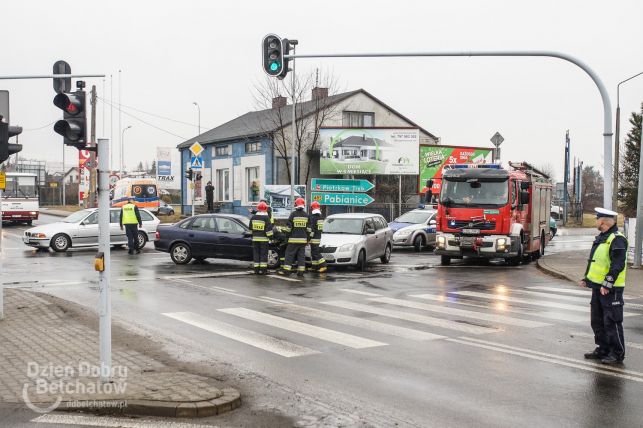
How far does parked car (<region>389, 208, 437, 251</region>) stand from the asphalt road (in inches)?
358

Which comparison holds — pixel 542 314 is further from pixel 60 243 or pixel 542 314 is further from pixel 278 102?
pixel 278 102

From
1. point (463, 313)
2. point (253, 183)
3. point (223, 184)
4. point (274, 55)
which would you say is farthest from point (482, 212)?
point (223, 184)

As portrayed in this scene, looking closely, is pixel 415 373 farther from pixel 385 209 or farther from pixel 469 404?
pixel 385 209

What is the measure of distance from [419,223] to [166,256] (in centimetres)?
998

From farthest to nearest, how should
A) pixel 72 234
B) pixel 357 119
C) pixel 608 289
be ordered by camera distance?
pixel 357 119 < pixel 72 234 < pixel 608 289

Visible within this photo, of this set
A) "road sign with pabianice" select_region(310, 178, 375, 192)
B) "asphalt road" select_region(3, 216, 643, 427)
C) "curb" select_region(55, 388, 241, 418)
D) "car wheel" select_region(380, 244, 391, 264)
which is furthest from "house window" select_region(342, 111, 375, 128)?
"curb" select_region(55, 388, 241, 418)

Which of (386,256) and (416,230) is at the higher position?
(416,230)

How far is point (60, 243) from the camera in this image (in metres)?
A: 23.2

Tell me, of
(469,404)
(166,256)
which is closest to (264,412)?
(469,404)

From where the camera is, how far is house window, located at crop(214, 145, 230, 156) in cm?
4588

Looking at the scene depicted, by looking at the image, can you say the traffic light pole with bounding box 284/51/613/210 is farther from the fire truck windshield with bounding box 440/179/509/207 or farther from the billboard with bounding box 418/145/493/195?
the billboard with bounding box 418/145/493/195

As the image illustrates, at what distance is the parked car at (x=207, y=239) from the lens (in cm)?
1920

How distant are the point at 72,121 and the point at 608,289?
6.10m

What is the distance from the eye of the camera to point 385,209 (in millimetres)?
36781
